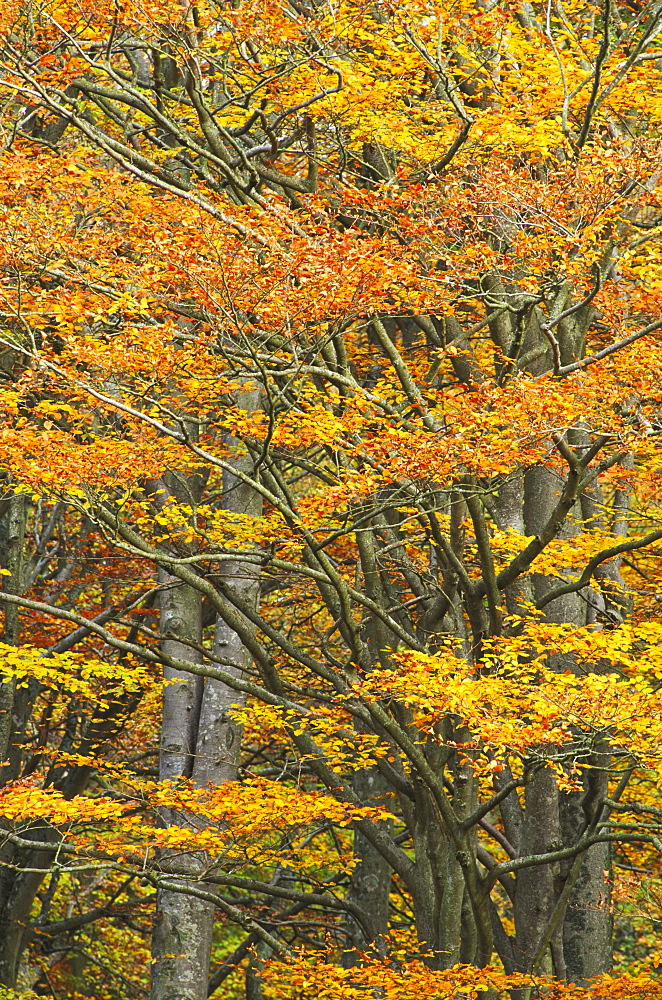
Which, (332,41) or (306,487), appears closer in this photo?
(332,41)

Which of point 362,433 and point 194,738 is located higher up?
Answer: point 362,433

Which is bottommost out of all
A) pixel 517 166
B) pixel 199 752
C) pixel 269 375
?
pixel 199 752

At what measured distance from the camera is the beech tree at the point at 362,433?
26.2 feet

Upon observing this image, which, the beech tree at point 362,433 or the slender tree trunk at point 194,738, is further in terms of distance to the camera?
the slender tree trunk at point 194,738

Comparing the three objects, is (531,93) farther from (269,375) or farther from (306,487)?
(306,487)

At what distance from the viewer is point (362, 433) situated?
10.4 m

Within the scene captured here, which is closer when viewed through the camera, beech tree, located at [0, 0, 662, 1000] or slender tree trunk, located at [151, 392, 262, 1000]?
beech tree, located at [0, 0, 662, 1000]

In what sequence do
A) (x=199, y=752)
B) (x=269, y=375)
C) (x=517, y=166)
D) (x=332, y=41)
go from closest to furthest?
(x=269, y=375) < (x=332, y=41) < (x=517, y=166) < (x=199, y=752)

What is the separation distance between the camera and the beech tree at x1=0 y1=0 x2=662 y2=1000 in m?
7.98

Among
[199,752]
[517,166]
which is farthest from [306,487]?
[517,166]

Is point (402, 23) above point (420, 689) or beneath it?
above

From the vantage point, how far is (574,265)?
867 centimetres

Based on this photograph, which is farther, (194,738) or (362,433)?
(194,738)

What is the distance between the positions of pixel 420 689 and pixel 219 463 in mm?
2435
